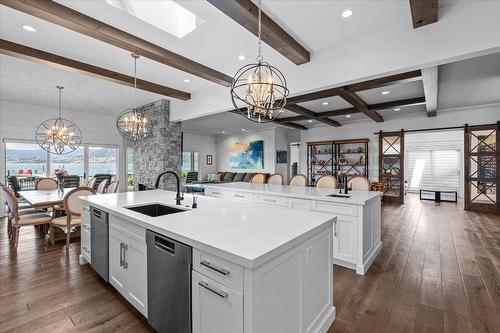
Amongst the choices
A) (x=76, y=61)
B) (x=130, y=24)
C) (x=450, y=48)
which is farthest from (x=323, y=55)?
(x=76, y=61)

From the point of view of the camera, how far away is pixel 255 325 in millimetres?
1129

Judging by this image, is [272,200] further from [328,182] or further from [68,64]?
[68,64]

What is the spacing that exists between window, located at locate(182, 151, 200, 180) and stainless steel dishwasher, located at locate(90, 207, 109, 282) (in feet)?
25.6

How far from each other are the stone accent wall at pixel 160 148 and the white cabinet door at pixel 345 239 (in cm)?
395

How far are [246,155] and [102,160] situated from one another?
540 cm

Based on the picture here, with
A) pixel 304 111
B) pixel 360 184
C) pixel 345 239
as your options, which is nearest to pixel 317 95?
pixel 304 111

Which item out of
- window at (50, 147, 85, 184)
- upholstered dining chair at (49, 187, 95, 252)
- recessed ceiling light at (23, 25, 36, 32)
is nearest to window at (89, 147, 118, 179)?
window at (50, 147, 85, 184)

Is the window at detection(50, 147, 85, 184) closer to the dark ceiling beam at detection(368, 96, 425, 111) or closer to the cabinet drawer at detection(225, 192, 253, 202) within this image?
the cabinet drawer at detection(225, 192, 253, 202)

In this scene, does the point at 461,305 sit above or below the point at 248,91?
below

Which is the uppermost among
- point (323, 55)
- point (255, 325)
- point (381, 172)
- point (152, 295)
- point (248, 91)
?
point (323, 55)

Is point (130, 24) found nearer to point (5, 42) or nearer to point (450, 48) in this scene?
point (5, 42)

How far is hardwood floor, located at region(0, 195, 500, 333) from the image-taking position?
1922mm

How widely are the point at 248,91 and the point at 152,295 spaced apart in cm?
175

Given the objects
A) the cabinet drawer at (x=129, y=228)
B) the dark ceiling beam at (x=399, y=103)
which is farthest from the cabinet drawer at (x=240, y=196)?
the dark ceiling beam at (x=399, y=103)
